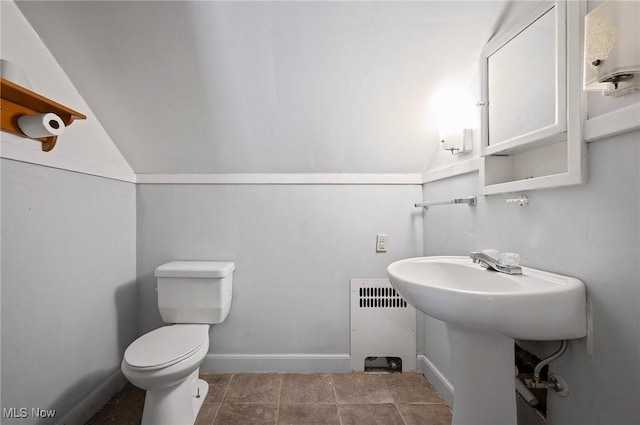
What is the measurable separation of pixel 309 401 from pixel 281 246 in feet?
2.97

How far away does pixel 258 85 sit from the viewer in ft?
4.54

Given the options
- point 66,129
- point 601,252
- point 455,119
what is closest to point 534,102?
point 455,119

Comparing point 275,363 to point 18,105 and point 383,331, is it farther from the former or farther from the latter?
point 18,105

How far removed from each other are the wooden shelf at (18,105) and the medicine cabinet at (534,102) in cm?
173

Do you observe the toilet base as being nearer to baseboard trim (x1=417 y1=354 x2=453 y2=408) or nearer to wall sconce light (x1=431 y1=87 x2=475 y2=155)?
baseboard trim (x1=417 y1=354 x2=453 y2=408)

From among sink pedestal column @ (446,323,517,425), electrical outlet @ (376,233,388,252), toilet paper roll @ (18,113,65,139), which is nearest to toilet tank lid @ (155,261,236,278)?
toilet paper roll @ (18,113,65,139)

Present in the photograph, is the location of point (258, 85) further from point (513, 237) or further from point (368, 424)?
point (368, 424)

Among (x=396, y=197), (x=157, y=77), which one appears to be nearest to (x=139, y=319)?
(x=157, y=77)

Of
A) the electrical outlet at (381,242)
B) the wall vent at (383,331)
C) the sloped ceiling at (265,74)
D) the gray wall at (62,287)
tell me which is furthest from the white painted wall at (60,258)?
the electrical outlet at (381,242)

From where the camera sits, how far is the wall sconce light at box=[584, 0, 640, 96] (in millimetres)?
630

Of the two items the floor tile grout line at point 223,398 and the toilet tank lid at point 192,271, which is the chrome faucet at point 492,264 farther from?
the floor tile grout line at point 223,398

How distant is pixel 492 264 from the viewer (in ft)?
3.20

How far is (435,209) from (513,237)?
0.59 metres

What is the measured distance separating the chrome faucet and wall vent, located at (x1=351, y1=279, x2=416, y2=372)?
0.84m
